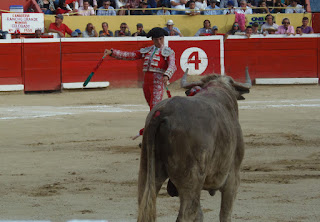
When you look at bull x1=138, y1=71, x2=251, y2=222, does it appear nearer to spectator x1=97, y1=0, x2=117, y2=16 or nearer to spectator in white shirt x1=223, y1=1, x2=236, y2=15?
spectator x1=97, y1=0, x2=117, y2=16

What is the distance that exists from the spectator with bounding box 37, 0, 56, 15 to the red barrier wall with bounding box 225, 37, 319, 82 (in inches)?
139

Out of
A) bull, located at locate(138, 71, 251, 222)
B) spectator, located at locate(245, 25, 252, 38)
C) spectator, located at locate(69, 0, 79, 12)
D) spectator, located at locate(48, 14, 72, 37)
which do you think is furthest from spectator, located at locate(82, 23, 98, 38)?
bull, located at locate(138, 71, 251, 222)

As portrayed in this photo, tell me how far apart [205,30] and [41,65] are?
3.40m

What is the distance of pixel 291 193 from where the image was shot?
4.81m

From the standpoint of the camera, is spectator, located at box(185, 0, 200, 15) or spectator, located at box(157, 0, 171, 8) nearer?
spectator, located at box(185, 0, 200, 15)

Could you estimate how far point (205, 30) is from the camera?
13.5m

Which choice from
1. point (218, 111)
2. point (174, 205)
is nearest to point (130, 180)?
point (174, 205)

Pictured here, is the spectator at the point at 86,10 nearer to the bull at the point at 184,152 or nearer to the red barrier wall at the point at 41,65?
the red barrier wall at the point at 41,65

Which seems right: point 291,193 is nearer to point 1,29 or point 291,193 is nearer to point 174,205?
point 174,205

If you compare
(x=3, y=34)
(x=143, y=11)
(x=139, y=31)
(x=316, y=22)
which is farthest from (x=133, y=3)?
(x=316, y=22)

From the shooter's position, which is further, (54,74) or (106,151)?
(54,74)

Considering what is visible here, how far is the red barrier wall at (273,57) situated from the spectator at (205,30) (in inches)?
16.4

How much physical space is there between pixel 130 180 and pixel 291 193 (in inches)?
51.1

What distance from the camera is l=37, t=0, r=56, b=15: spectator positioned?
1302cm
